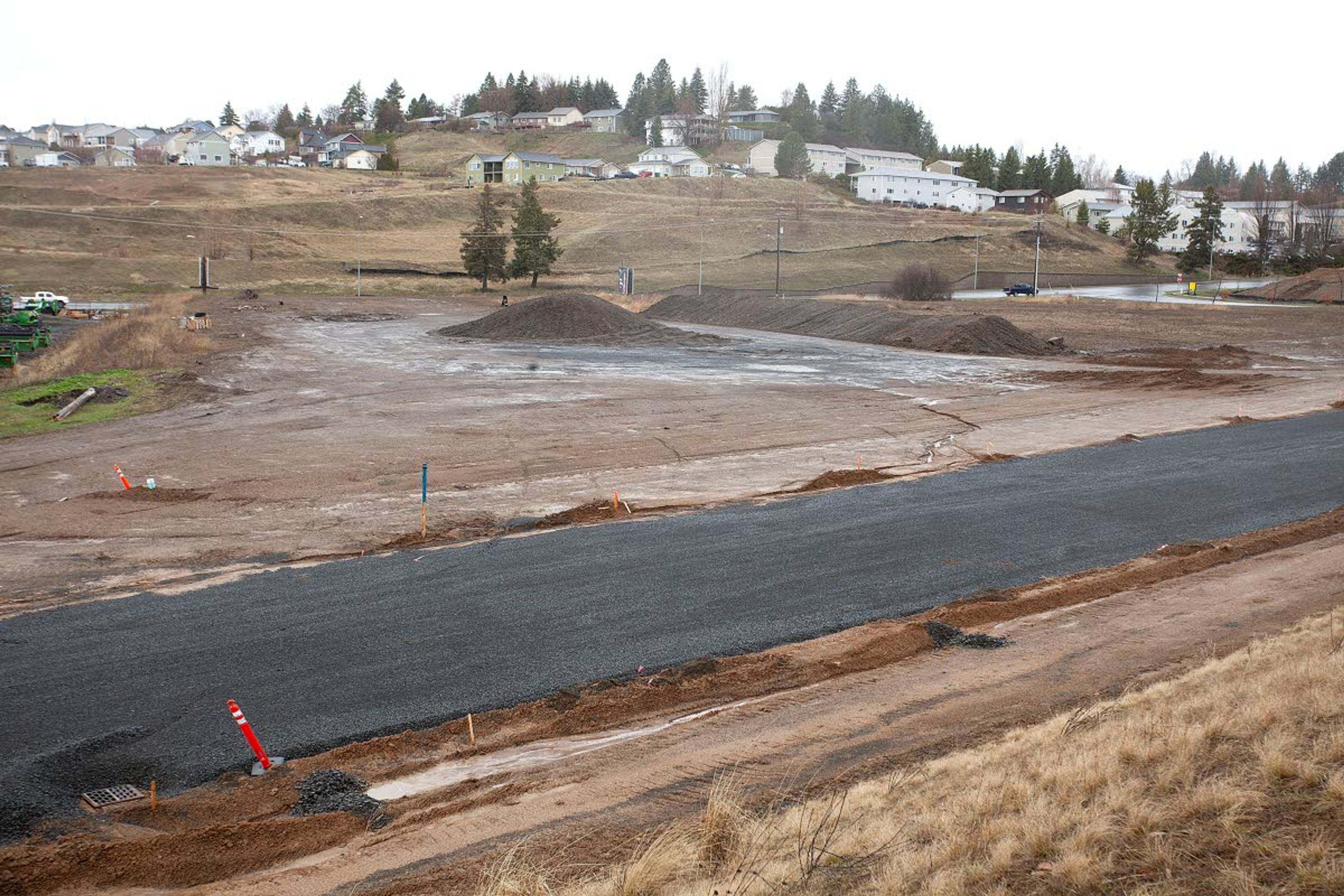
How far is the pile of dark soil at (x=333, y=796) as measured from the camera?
9.51 metres

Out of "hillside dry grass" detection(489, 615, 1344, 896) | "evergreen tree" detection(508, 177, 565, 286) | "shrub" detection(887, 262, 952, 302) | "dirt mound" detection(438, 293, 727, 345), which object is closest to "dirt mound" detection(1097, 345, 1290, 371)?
"dirt mound" detection(438, 293, 727, 345)

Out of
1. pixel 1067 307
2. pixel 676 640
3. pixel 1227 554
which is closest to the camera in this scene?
pixel 676 640

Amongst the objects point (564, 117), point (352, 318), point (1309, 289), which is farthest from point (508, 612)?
point (564, 117)

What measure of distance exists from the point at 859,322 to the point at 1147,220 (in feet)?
243

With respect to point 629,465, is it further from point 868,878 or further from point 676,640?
point 868,878

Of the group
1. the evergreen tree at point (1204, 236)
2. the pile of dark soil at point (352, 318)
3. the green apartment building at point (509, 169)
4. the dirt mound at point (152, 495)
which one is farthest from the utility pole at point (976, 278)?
the dirt mound at point (152, 495)

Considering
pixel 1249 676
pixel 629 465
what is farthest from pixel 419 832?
pixel 629 465

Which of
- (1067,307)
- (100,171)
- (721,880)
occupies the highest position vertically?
(100,171)

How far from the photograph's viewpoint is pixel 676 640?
13711 mm

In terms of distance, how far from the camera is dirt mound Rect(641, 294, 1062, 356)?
163 ft

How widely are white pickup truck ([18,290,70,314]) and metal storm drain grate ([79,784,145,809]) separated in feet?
182

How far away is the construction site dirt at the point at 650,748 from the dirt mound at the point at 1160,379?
23.8 meters

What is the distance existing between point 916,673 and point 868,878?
605 centimetres

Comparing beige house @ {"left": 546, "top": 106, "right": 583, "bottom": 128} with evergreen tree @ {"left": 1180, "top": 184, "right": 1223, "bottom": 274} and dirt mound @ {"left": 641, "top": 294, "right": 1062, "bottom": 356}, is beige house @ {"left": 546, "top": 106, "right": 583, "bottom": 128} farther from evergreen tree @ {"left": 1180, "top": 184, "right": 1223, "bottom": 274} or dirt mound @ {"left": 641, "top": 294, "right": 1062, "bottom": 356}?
dirt mound @ {"left": 641, "top": 294, "right": 1062, "bottom": 356}
